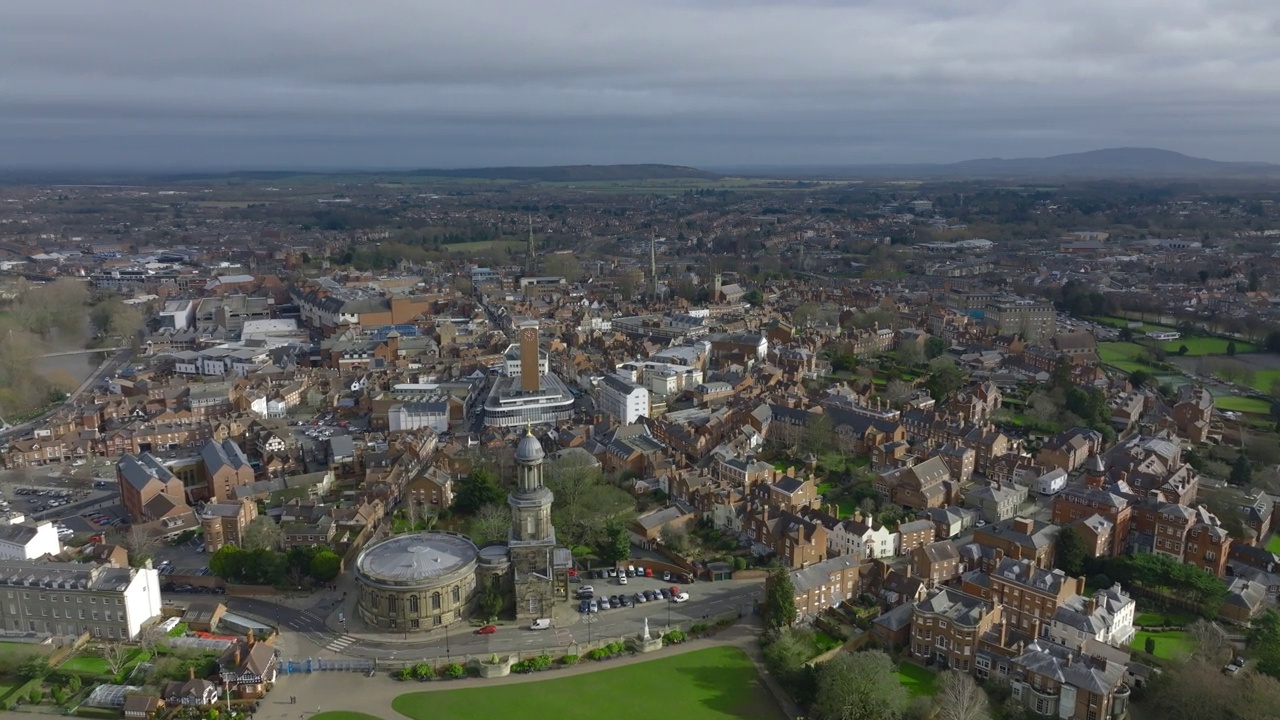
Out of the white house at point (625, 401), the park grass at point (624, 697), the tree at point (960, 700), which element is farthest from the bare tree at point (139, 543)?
the tree at point (960, 700)

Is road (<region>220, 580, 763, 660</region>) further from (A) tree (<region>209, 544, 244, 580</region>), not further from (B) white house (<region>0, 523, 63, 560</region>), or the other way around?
(B) white house (<region>0, 523, 63, 560</region>)

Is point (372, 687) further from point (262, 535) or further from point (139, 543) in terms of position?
point (139, 543)

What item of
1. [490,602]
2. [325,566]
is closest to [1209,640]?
[490,602]

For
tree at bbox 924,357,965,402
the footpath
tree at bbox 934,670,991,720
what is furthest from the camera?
tree at bbox 924,357,965,402

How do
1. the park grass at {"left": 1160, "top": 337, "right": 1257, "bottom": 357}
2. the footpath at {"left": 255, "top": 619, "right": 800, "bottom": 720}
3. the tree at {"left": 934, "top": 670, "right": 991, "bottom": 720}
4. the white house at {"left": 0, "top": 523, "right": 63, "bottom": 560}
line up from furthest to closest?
the park grass at {"left": 1160, "top": 337, "right": 1257, "bottom": 357} < the white house at {"left": 0, "top": 523, "right": 63, "bottom": 560} < the footpath at {"left": 255, "top": 619, "right": 800, "bottom": 720} < the tree at {"left": 934, "top": 670, "right": 991, "bottom": 720}

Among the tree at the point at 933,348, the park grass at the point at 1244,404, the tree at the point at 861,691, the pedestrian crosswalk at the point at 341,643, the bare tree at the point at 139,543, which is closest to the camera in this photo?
the tree at the point at 861,691

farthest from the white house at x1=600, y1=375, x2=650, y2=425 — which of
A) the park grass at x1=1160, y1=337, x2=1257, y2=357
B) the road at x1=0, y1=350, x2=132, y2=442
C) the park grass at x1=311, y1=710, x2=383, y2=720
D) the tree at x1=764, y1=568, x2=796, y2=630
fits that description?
the park grass at x1=1160, y1=337, x2=1257, y2=357

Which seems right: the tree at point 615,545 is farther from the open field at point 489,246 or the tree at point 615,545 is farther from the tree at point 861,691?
the open field at point 489,246
